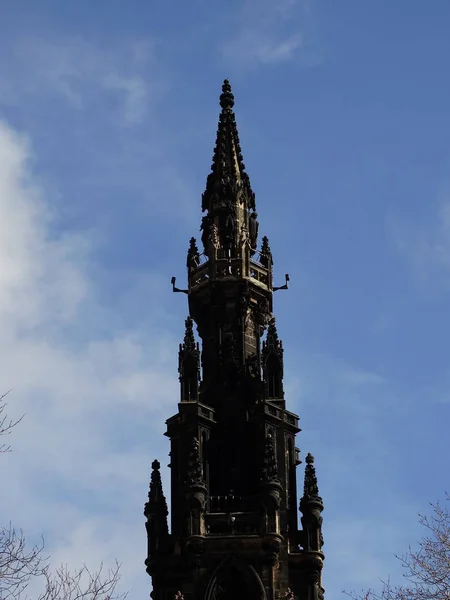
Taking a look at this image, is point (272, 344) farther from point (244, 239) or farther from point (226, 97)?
point (226, 97)

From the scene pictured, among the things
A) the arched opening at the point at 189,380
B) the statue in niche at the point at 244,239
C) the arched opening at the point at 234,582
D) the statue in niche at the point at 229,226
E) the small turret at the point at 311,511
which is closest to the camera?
the arched opening at the point at 234,582

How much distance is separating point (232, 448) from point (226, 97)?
20752mm

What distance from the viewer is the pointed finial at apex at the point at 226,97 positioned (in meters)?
92.7

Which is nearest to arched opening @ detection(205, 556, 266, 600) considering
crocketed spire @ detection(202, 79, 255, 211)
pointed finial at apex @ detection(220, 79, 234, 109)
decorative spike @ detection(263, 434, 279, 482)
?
decorative spike @ detection(263, 434, 279, 482)

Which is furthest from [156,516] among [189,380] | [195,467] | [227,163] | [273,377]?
[227,163]

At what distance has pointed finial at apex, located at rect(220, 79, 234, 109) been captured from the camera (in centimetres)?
9269

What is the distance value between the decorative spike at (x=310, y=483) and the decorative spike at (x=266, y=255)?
433 inches

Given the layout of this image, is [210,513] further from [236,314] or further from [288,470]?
[236,314]

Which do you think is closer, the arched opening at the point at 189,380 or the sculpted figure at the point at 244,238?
the arched opening at the point at 189,380

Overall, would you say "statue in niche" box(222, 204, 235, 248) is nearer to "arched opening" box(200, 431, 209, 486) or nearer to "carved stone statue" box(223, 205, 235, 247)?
"carved stone statue" box(223, 205, 235, 247)

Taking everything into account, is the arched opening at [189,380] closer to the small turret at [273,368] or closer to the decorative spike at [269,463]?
the small turret at [273,368]

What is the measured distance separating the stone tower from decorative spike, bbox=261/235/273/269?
0.15ft

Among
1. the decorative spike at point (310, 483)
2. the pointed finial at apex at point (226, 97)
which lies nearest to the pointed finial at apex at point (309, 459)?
the decorative spike at point (310, 483)

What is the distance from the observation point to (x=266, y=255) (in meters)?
86.6
